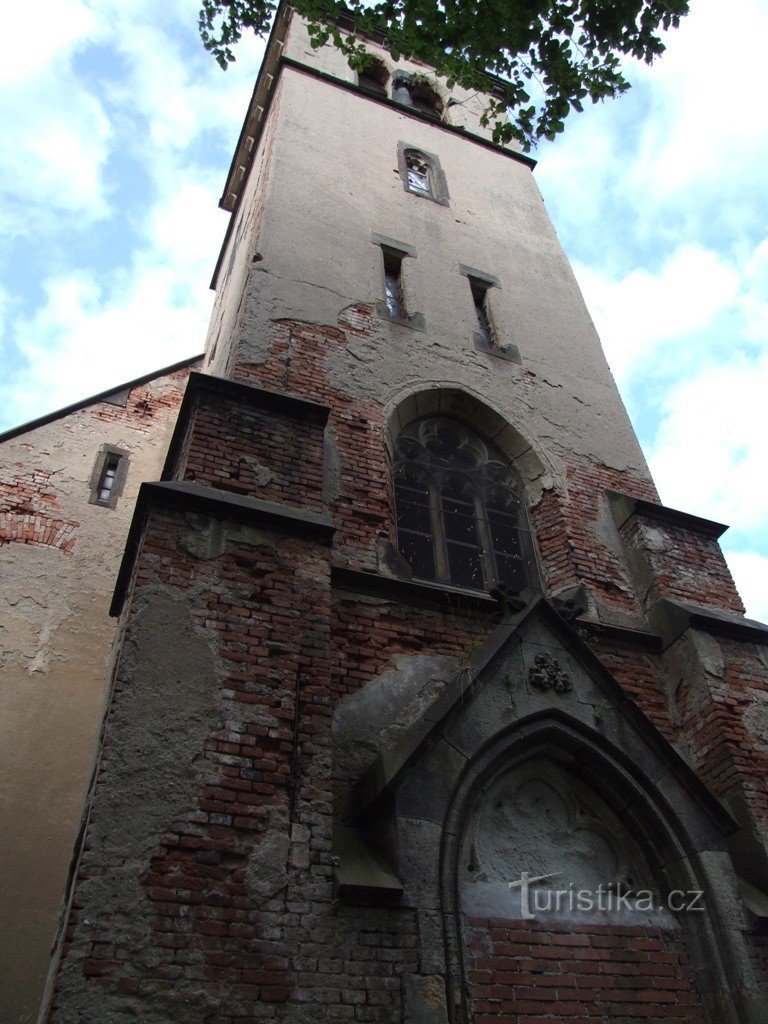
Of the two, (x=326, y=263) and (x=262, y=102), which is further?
(x=262, y=102)

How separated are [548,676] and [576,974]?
6.01 feet

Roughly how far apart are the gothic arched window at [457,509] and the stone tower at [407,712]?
0.10 ft

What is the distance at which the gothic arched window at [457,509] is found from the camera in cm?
738

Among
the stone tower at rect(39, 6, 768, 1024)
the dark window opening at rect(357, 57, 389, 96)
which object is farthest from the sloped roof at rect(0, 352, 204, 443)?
the dark window opening at rect(357, 57, 389, 96)

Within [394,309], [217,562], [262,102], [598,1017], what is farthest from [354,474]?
[262,102]

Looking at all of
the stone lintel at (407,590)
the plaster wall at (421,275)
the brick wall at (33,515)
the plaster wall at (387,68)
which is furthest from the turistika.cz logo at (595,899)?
the plaster wall at (387,68)

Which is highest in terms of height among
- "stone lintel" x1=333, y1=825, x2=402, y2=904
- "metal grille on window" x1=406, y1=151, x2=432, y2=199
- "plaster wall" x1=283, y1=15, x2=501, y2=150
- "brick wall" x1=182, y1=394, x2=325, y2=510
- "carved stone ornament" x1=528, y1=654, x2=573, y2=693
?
"plaster wall" x1=283, y1=15, x2=501, y2=150

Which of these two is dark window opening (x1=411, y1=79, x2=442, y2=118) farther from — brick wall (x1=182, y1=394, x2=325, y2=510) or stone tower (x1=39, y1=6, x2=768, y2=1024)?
brick wall (x1=182, y1=394, x2=325, y2=510)

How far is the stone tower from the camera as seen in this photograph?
410 centimetres

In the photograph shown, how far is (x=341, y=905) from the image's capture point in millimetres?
4297

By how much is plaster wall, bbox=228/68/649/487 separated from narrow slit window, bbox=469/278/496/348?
11cm

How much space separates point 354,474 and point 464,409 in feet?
6.72

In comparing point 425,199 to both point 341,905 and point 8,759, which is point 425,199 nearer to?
point 8,759

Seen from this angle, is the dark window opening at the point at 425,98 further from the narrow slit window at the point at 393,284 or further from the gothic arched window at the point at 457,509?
the gothic arched window at the point at 457,509
